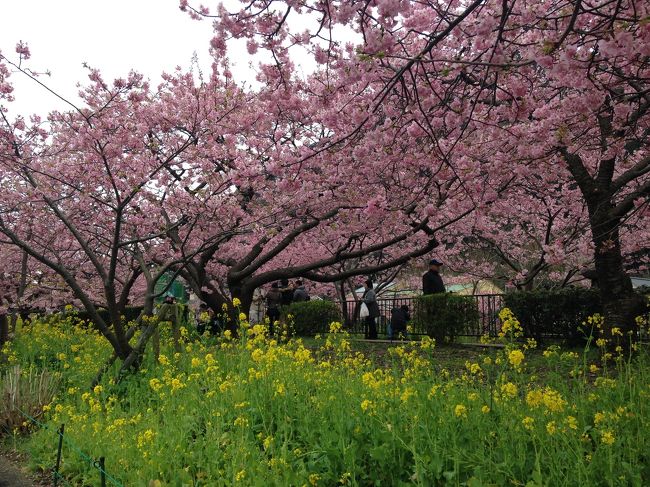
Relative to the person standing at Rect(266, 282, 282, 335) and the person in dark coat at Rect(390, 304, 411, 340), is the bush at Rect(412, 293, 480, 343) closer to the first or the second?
the person in dark coat at Rect(390, 304, 411, 340)

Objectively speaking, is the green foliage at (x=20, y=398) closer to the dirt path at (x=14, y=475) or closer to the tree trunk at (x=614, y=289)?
the dirt path at (x=14, y=475)

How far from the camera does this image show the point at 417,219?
9984mm

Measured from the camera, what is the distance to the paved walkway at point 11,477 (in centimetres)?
481

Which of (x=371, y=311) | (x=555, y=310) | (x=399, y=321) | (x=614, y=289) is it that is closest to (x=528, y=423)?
(x=614, y=289)

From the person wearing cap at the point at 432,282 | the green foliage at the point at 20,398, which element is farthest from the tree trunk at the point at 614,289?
the green foliage at the point at 20,398

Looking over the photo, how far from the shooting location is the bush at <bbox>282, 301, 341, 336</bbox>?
603 inches

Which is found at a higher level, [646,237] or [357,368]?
[646,237]

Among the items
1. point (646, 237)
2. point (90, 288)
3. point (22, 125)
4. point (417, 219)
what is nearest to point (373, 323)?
point (417, 219)

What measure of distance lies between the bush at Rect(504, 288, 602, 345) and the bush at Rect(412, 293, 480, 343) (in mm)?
783

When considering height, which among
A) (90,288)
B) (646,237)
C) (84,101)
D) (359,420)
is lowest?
(359,420)

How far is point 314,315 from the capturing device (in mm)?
15352

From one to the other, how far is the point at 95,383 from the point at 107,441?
8.31ft

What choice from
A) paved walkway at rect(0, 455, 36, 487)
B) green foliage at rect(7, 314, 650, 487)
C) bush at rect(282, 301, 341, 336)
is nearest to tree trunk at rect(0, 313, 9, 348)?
green foliage at rect(7, 314, 650, 487)

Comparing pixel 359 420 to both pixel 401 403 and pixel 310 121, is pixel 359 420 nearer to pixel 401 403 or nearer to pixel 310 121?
pixel 401 403
